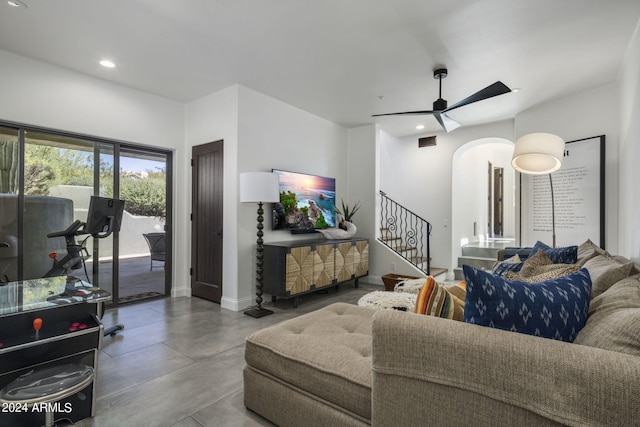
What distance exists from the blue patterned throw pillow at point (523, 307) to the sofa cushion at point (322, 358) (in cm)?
59

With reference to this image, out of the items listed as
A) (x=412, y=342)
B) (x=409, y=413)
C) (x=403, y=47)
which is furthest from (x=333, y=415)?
(x=403, y=47)

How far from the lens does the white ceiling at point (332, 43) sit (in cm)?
249

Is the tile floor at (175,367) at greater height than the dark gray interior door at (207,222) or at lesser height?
lesser

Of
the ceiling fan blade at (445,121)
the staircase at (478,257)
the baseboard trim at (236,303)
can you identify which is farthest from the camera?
the staircase at (478,257)

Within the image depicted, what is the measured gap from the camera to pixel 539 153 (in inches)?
121

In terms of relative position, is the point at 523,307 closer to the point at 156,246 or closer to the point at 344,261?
the point at 344,261

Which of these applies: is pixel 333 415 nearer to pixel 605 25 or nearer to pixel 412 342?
pixel 412 342

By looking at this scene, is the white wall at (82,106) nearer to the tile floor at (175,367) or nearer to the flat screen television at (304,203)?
the flat screen television at (304,203)

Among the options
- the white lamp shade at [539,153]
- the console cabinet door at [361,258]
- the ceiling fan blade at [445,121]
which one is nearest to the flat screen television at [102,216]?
the console cabinet door at [361,258]

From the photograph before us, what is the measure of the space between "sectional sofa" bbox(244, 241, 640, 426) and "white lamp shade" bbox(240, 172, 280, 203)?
2182 mm

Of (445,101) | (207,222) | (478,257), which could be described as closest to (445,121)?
(445,101)

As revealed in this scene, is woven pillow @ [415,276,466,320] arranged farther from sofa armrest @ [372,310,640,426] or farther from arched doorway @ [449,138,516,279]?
arched doorway @ [449,138,516,279]

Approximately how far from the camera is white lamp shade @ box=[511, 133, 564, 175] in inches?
120

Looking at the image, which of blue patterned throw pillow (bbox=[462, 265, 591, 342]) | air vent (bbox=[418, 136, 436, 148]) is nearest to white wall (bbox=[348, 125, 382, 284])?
air vent (bbox=[418, 136, 436, 148])
